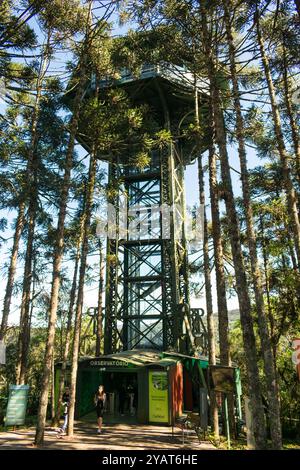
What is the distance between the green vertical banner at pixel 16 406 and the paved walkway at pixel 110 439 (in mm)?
450

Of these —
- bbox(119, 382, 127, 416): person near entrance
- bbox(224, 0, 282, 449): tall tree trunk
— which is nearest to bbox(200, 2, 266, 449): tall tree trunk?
bbox(224, 0, 282, 449): tall tree trunk

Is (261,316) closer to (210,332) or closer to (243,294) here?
(243,294)

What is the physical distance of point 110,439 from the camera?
12.7 metres

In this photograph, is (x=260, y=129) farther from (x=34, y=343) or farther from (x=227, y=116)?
(x=34, y=343)

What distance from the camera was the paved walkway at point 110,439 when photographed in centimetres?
1117

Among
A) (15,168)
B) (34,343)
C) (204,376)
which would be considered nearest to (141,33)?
(15,168)

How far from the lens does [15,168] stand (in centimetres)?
1997

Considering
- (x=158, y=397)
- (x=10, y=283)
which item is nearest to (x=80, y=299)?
(x=10, y=283)

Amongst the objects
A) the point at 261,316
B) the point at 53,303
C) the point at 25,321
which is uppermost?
the point at 25,321

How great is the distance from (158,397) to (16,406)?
6278 mm

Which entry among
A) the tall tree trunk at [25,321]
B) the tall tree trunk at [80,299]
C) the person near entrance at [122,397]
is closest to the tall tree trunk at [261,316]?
the tall tree trunk at [80,299]

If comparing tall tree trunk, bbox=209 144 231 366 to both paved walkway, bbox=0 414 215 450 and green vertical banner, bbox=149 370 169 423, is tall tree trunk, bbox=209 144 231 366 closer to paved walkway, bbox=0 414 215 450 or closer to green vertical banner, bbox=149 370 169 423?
paved walkway, bbox=0 414 215 450

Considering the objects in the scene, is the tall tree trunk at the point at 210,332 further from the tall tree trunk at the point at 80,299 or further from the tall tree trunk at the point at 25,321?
the tall tree trunk at the point at 25,321

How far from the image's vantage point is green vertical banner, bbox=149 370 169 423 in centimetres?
1650
